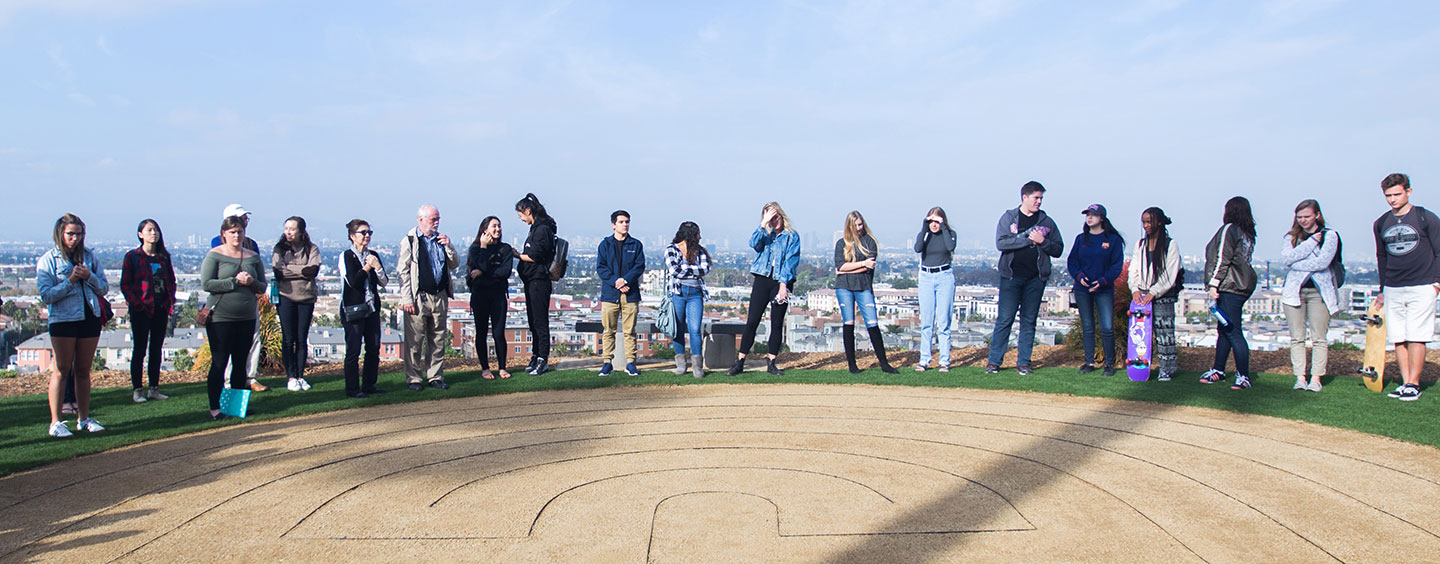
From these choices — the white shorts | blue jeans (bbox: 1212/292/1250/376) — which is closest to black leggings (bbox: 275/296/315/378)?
→ blue jeans (bbox: 1212/292/1250/376)

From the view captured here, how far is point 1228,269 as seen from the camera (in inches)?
374

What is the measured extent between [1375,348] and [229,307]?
11644 mm

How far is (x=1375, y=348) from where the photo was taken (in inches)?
356

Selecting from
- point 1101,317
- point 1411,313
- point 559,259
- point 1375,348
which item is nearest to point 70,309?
point 559,259

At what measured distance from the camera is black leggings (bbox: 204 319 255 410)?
7.90 metres

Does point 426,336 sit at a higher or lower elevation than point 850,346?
higher

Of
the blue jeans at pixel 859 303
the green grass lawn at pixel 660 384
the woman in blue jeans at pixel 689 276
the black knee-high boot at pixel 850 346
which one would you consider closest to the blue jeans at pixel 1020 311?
the green grass lawn at pixel 660 384

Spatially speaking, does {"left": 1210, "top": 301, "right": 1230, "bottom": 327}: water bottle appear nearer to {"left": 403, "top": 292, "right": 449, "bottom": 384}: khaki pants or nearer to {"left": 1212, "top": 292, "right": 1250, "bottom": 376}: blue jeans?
{"left": 1212, "top": 292, "right": 1250, "bottom": 376}: blue jeans

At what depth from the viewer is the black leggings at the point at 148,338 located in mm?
9039

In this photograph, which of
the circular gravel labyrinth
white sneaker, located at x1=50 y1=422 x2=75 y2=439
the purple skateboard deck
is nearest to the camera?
the circular gravel labyrinth

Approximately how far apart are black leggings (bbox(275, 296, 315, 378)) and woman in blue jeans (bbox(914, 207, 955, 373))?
7383 millimetres

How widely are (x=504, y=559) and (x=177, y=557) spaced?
5.57ft

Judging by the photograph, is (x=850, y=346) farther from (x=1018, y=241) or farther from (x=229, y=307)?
(x=229, y=307)

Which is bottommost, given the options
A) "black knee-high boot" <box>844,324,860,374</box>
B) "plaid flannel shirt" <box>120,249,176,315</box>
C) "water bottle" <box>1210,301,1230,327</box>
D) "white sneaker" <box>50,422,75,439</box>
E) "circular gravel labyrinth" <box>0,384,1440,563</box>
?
"circular gravel labyrinth" <box>0,384,1440,563</box>
